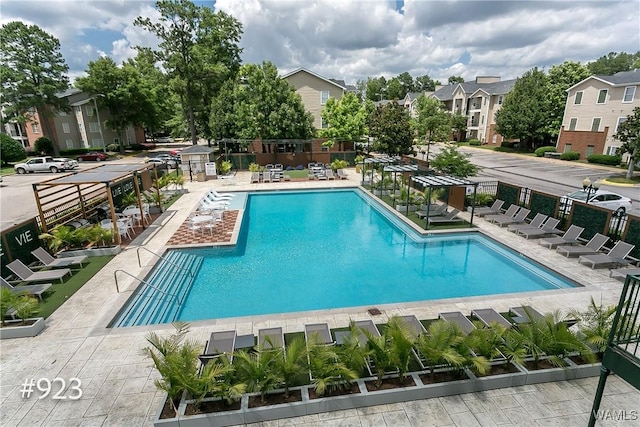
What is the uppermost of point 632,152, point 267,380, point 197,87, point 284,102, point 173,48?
point 173,48

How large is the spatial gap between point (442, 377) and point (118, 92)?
46031 mm

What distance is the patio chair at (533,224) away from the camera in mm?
14616

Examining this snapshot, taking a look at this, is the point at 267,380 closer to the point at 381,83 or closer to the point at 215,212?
the point at 215,212

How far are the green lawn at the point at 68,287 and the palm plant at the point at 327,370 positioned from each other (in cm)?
751

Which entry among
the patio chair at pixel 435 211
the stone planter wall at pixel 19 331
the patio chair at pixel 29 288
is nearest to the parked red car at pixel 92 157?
the patio chair at pixel 29 288

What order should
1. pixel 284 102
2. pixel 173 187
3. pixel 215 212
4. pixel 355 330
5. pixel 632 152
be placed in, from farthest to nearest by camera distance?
pixel 284 102, pixel 632 152, pixel 173 187, pixel 215 212, pixel 355 330

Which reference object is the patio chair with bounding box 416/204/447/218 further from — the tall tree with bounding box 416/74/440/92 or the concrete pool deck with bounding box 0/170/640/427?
the tall tree with bounding box 416/74/440/92

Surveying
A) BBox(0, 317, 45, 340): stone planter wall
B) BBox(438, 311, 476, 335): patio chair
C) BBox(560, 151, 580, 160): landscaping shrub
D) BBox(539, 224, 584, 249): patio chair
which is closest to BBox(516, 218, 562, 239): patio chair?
BBox(539, 224, 584, 249): patio chair

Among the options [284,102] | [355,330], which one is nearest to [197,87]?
[284,102]

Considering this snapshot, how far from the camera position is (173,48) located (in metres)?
37.0

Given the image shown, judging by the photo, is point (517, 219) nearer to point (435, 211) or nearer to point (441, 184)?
point (435, 211)

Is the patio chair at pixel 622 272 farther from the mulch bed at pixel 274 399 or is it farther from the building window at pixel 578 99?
the building window at pixel 578 99

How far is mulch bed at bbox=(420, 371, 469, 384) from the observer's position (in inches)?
248

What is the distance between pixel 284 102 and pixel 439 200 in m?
17.1
